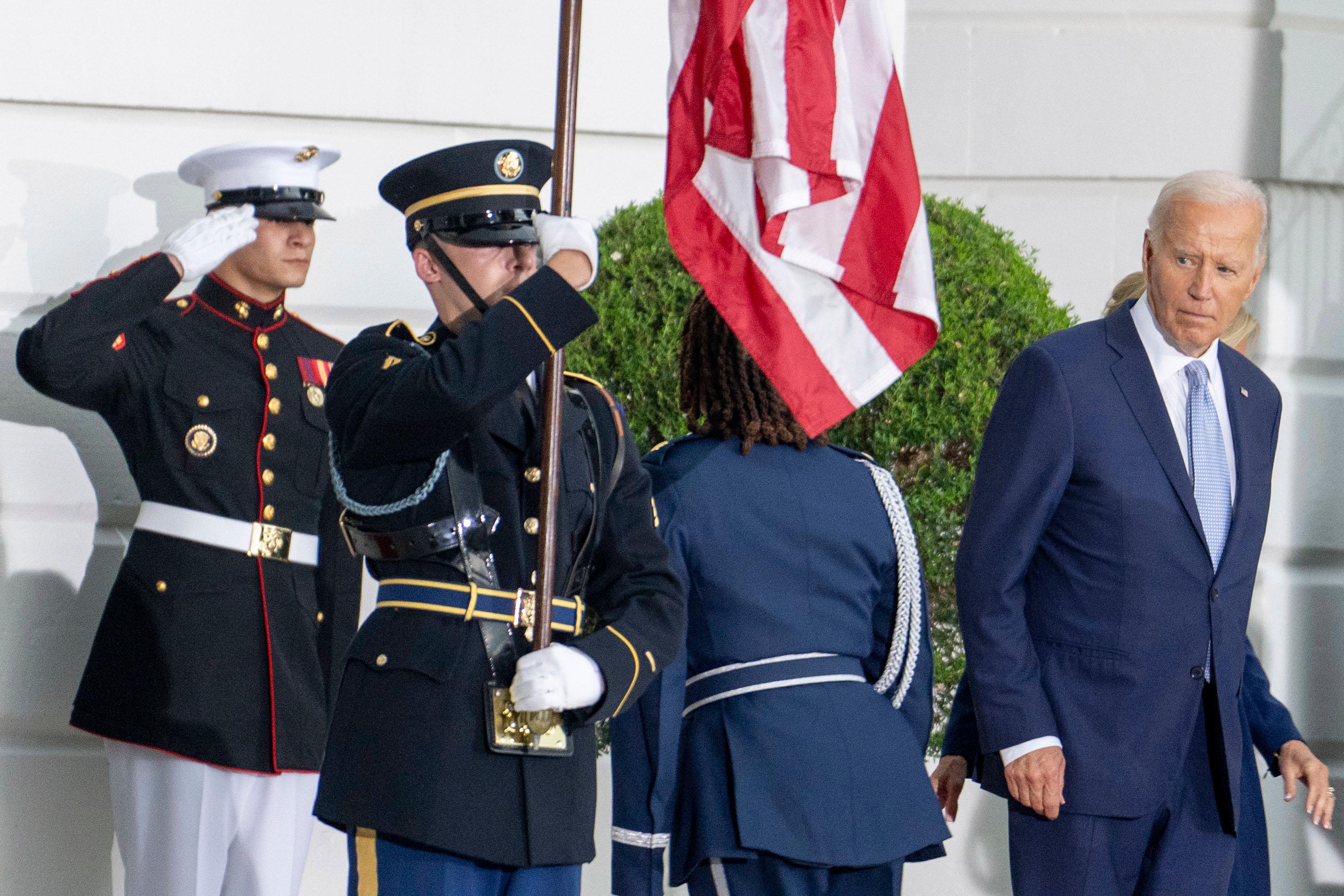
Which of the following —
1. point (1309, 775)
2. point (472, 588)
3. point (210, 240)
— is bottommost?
point (1309, 775)

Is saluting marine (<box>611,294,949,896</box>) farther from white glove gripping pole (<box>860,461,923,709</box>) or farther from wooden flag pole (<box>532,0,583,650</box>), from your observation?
wooden flag pole (<box>532,0,583,650</box>)

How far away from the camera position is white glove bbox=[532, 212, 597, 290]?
2340 millimetres

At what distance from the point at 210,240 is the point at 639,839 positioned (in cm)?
168

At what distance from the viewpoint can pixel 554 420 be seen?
2.35 metres

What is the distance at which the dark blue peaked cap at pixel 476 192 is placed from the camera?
8.21ft

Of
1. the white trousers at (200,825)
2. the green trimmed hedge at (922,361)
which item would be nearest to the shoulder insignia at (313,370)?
the green trimmed hedge at (922,361)

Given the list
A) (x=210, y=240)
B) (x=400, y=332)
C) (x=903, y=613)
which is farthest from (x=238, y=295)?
(x=903, y=613)

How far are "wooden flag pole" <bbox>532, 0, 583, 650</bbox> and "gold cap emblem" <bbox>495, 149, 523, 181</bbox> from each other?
0.37ft

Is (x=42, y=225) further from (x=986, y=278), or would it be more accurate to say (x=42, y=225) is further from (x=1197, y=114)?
(x=1197, y=114)

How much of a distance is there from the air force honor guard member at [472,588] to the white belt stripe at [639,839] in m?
0.31

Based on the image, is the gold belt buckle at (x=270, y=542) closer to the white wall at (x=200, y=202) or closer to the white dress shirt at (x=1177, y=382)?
the white wall at (x=200, y=202)

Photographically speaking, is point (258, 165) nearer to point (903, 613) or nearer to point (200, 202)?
point (200, 202)

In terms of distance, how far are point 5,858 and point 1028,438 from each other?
10.4 feet

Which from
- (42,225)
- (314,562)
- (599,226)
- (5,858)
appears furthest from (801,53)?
(5,858)
